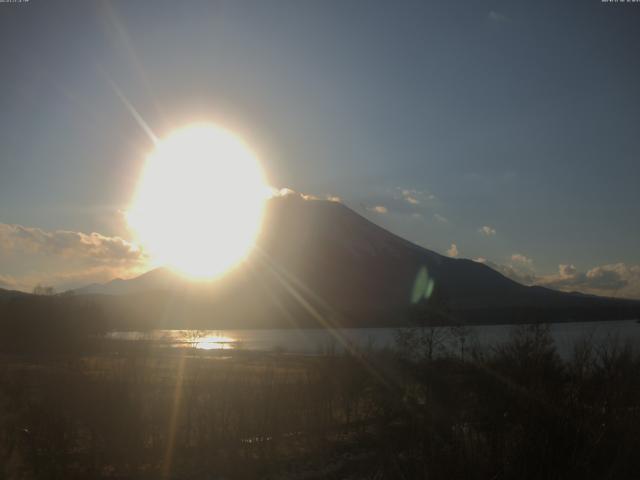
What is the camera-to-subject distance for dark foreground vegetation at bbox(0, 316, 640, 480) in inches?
222

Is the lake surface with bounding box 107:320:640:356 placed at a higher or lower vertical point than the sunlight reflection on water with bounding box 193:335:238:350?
higher

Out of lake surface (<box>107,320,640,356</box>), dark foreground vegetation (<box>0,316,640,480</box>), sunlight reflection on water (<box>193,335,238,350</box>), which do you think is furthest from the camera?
sunlight reflection on water (<box>193,335,238,350</box>)

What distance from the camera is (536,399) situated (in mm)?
6332

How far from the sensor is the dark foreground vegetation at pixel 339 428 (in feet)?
18.5

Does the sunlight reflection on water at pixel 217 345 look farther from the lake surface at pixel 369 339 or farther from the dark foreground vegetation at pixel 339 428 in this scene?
the dark foreground vegetation at pixel 339 428

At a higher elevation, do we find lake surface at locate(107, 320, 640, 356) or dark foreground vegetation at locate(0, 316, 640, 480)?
lake surface at locate(107, 320, 640, 356)

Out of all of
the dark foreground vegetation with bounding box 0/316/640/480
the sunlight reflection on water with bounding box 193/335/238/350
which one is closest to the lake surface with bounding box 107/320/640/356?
the sunlight reflection on water with bounding box 193/335/238/350

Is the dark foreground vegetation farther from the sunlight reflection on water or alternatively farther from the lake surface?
the sunlight reflection on water

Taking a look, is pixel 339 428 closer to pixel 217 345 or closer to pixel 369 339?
pixel 369 339

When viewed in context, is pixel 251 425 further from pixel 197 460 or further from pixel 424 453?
pixel 424 453

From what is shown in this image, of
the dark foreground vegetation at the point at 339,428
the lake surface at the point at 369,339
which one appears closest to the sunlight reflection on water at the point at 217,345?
the lake surface at the point at 369,339

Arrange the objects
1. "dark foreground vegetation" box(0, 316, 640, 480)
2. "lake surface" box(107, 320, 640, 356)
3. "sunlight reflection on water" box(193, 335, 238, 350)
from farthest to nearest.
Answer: "sunlight reflection on water" box(193, 335, 238, 350), "lake surface" box(107, 320, 640, 356), "dark foreground vegetation" box(0, 316, 640, 480)

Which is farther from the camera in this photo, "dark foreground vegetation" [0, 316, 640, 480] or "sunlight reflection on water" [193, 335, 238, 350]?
"sunlight reflection on water" [193, 335, 238, 350]

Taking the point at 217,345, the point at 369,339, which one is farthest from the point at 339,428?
the point at 217,345
